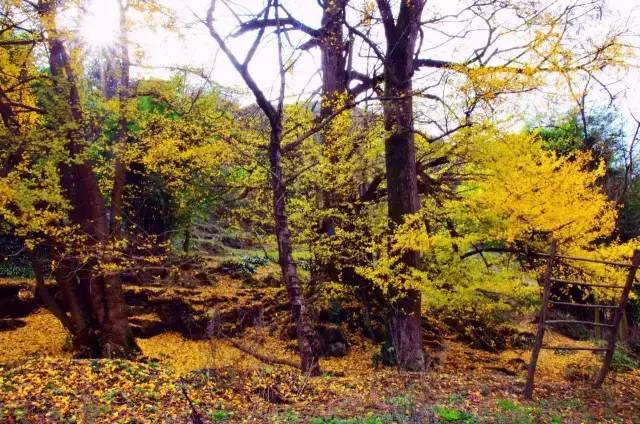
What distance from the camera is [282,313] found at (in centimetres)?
1327

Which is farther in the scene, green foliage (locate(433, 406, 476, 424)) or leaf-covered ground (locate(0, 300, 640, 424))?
leaf-covered ground (locate(0, 300, 640, 424))

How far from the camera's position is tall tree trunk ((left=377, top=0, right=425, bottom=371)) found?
9.16m

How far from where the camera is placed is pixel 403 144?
9.34m

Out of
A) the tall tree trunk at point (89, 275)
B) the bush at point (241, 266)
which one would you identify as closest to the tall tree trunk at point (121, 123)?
the tall tree trunk at point (89, 275)

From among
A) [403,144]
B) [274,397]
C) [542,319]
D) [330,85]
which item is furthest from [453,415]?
[330,85]

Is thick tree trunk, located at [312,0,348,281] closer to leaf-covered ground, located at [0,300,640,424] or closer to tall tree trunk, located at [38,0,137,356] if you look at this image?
tall tree trunk, located at [38,0,137,356]

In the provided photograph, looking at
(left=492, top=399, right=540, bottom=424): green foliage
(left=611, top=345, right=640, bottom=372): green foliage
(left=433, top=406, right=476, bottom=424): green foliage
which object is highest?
(left=433, top=406, right=476, bottom=424): green foliage

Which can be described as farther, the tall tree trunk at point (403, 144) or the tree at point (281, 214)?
the tall tree trunk at point (403, 144)

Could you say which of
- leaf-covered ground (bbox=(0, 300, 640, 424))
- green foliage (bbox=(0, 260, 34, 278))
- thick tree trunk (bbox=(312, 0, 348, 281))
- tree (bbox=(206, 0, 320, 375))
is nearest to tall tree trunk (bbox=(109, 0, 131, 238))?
tree (bbox=(206, 0, 320, 375))

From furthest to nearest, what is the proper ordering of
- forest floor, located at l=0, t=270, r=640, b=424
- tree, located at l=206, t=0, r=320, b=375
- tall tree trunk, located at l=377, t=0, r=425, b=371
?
tall tree trunk, located at l=377, t=0, r=425, b=371, tree, located at l=206, t=0, r=320, b=375, forest floor, located at l=0, t=270, r=640, b=424

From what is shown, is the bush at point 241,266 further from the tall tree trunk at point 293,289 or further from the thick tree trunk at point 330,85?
the tall tree trunk at point 293,289

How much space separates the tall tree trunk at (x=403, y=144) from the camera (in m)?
9.16

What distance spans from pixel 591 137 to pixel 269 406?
15.9 meters

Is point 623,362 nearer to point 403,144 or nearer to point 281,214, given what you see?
point 403,144
